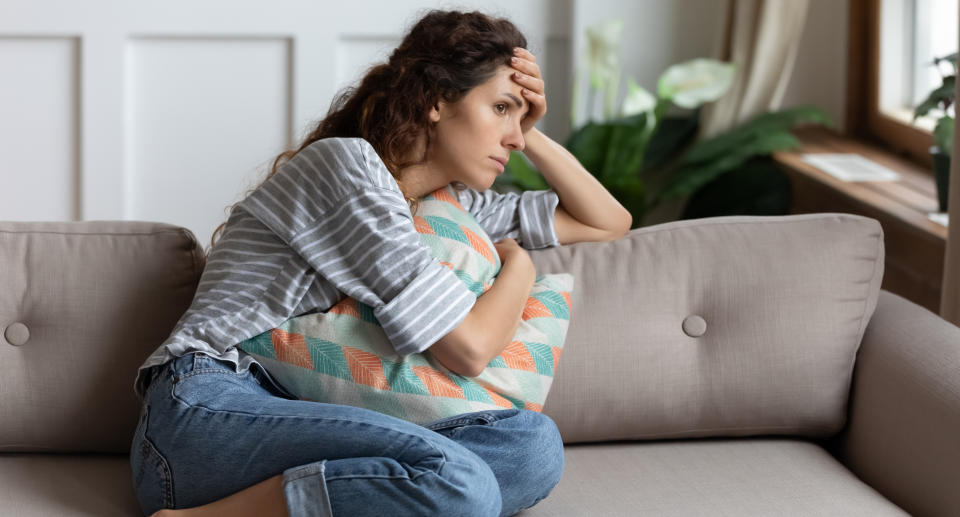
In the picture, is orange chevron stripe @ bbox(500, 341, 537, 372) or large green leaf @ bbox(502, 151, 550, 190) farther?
large green leaf @ bbox(502, 151, 550, 190)

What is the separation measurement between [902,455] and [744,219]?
433mm

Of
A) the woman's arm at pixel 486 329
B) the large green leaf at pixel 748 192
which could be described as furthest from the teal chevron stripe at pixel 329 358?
the large green leaf at pixel 748 192

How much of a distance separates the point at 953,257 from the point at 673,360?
0.55 m

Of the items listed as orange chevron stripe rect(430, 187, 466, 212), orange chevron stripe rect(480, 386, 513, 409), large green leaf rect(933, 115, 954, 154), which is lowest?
orange chevron stripe rect(480, 386, 513, 409)

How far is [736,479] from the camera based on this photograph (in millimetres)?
1442

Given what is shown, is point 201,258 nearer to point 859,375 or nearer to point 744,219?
point 744,219

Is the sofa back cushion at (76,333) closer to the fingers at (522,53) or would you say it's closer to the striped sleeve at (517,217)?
the striped sleeve at (517,217)

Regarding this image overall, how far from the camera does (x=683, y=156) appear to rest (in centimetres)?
295

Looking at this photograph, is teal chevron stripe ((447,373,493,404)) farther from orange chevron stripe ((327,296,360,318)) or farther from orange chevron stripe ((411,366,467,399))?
orange chevron stripe ((327,296,360,318))

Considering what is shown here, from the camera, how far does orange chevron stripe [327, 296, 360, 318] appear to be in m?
1.39

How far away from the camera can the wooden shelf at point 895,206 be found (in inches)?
82.1

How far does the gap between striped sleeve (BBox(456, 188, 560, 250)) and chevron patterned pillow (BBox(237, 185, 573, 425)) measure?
0.20 metres

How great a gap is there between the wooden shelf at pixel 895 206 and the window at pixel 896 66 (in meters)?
0.08

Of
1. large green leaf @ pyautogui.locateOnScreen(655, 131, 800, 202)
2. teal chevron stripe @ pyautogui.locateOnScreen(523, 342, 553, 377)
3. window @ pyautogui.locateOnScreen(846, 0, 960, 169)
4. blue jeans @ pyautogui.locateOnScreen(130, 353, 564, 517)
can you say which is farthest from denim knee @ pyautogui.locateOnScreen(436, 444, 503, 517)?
window @ pyautogui.locateOnScreen(846, 0, 960, 169)
